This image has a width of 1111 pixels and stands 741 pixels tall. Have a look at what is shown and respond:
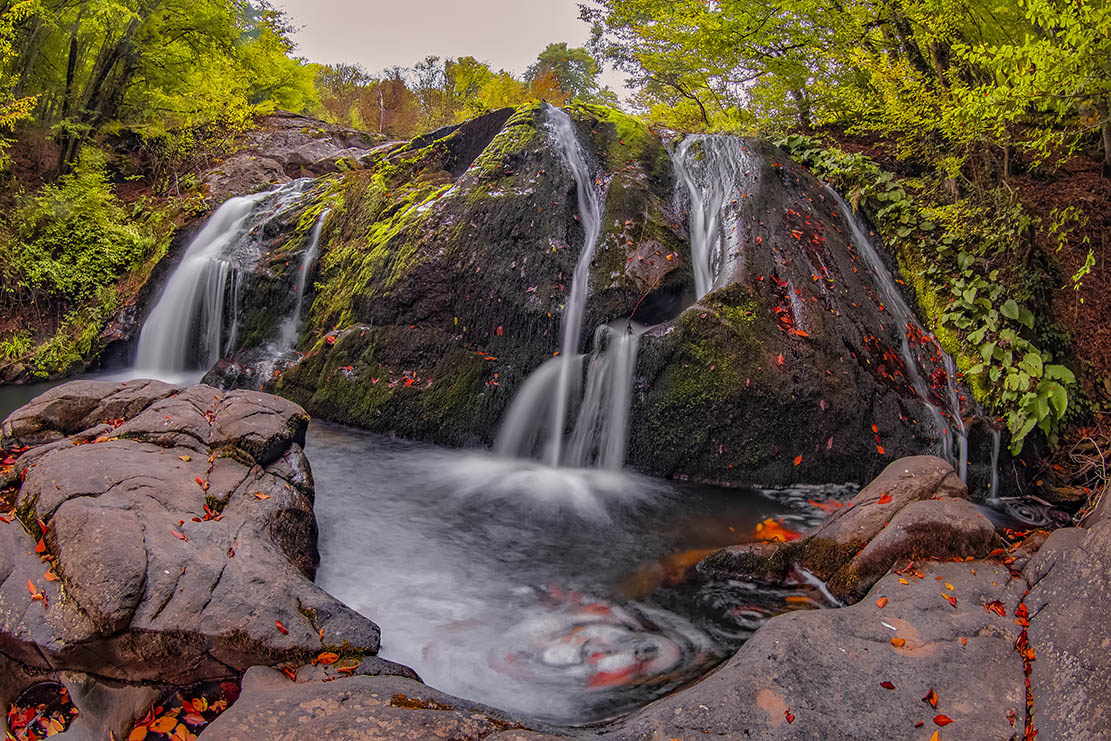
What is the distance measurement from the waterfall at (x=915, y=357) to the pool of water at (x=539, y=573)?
1852 millimetres

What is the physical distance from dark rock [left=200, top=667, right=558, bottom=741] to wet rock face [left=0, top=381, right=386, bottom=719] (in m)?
0.38

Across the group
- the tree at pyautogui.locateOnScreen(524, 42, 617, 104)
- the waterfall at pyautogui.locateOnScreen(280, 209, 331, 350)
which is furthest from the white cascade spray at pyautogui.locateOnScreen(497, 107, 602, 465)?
the tree at pyautogui.locateOnScreen(524, 42, 617, 104)

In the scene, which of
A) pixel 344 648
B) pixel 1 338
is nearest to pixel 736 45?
pixel 344 648

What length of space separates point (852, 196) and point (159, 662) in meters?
9.40

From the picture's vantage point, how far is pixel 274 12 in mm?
16688

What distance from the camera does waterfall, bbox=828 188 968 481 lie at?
5988 millimetres

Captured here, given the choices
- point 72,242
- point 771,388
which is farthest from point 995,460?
point 72,242

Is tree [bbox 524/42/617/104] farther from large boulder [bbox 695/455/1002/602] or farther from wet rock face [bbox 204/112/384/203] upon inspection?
large boulder [bbox 695/455/1002/602]

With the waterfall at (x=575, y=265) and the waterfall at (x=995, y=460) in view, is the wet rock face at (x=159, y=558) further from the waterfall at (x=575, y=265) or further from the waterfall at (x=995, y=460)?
the waterfall at (x=995, y=460)

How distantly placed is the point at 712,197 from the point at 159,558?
7.16 metres

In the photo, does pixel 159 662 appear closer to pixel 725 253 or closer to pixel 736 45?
pixel 725 253

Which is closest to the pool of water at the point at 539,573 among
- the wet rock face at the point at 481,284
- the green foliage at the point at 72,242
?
the wet rock face at the point at 481,284

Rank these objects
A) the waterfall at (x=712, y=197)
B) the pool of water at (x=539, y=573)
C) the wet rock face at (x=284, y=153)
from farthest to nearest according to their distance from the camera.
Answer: the wet rock face at (x=284, y=153) < the waterfall at (x=712, y=197) < the pool of water at (x=539, y=573)

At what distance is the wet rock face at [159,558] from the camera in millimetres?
2623
